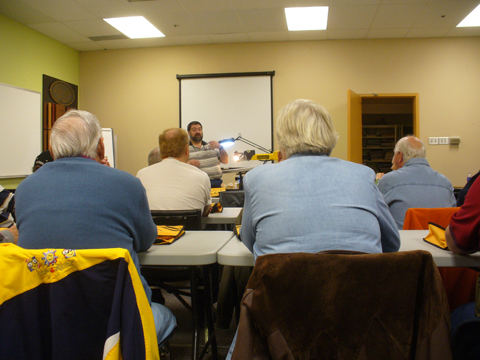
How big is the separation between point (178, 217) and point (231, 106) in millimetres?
3996

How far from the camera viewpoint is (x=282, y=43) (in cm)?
543

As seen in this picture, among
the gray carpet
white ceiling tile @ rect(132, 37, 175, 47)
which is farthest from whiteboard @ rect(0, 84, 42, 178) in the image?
the gray carpet

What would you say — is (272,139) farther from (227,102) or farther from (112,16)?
(112,16)

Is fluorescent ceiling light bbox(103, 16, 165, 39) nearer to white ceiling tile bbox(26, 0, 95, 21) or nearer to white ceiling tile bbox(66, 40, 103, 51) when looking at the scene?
white ceiling tile bbox(26, 0, 95, 21)

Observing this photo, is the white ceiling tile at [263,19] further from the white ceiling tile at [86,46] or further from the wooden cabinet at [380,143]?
the wooden cabinet at [380,143]

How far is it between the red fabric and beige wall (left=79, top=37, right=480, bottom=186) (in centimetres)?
443

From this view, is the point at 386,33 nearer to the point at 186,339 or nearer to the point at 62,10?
the point at 62,10

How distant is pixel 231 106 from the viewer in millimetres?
5516

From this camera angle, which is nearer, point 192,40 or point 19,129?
Answer: point 19,129

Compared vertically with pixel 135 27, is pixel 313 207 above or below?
below

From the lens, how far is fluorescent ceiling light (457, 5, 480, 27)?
172 inches

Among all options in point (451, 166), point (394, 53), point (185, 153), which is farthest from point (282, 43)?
point (185, 153)

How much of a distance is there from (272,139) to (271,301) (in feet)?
15.8

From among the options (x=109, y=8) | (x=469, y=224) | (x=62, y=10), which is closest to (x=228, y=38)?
(x=109, y=8)
